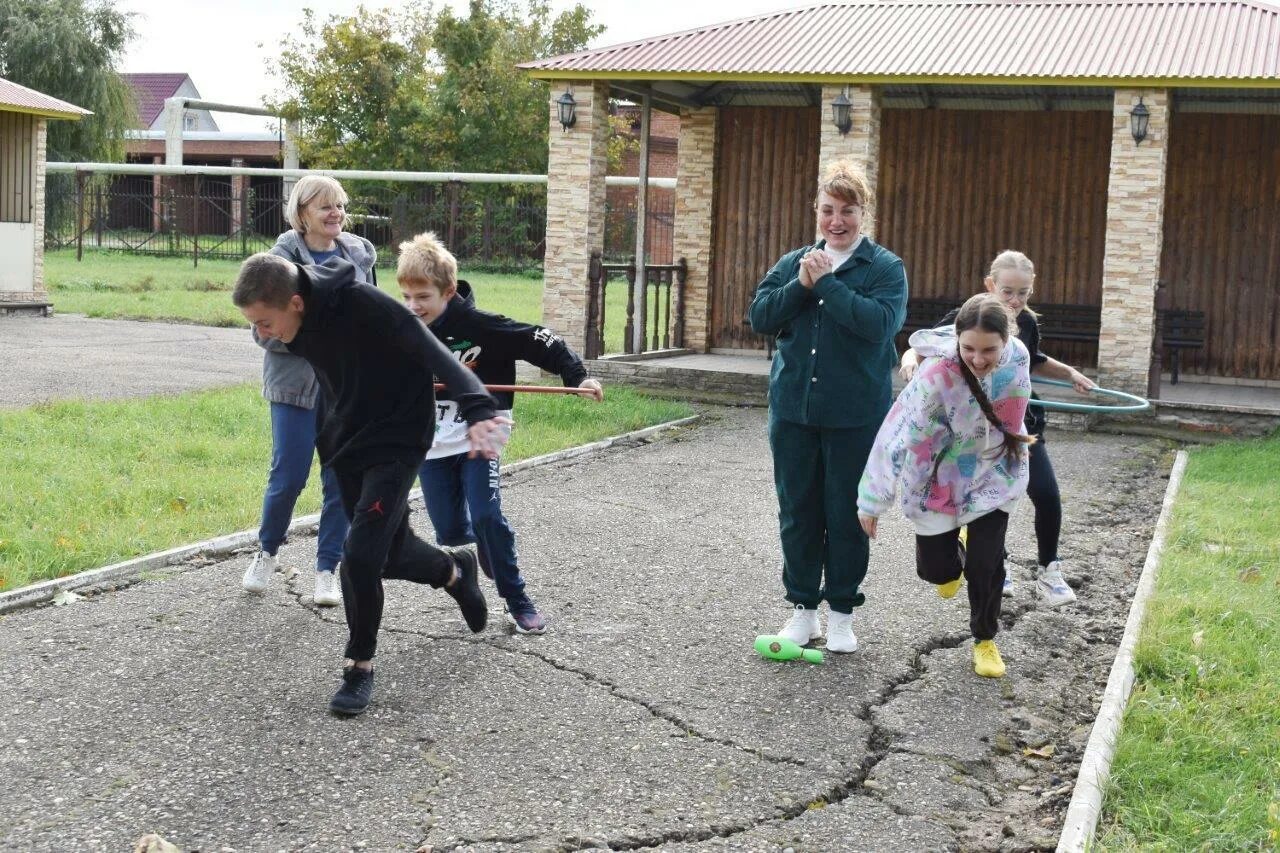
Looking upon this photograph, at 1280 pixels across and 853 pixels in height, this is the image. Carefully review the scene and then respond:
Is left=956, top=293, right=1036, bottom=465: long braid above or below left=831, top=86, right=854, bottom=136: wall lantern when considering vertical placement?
below

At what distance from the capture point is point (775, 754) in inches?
194

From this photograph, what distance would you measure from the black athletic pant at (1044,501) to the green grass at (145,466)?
4042mm

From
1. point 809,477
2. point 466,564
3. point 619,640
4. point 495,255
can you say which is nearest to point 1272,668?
point 809,477

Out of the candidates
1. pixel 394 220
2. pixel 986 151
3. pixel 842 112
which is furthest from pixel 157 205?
pixel 842 112

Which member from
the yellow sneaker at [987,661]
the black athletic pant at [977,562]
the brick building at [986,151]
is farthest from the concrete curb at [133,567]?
the brick building at [986,151]

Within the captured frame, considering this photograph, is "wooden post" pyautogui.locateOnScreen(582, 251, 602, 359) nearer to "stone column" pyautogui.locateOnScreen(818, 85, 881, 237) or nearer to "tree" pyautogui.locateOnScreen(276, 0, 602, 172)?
"stone column" pyautogui.locateOnScreen(818, 85, 881, 237)

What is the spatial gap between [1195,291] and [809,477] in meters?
11.8

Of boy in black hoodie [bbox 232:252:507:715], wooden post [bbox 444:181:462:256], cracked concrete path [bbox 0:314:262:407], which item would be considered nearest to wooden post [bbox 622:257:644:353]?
cracked concrete path [bbox 0:314:262:407]

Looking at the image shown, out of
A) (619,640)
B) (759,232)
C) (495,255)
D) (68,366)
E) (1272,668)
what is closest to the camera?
(1272,668)

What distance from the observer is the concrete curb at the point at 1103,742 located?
13.7 feet

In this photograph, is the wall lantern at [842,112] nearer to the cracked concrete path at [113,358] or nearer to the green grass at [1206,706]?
the cracked concrete path at [113,358]

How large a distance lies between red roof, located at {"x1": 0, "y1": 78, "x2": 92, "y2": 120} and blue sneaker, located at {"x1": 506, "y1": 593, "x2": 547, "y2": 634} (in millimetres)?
18355

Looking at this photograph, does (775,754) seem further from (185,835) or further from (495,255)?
(495,255)

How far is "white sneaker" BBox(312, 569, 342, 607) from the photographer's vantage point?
655 cm
